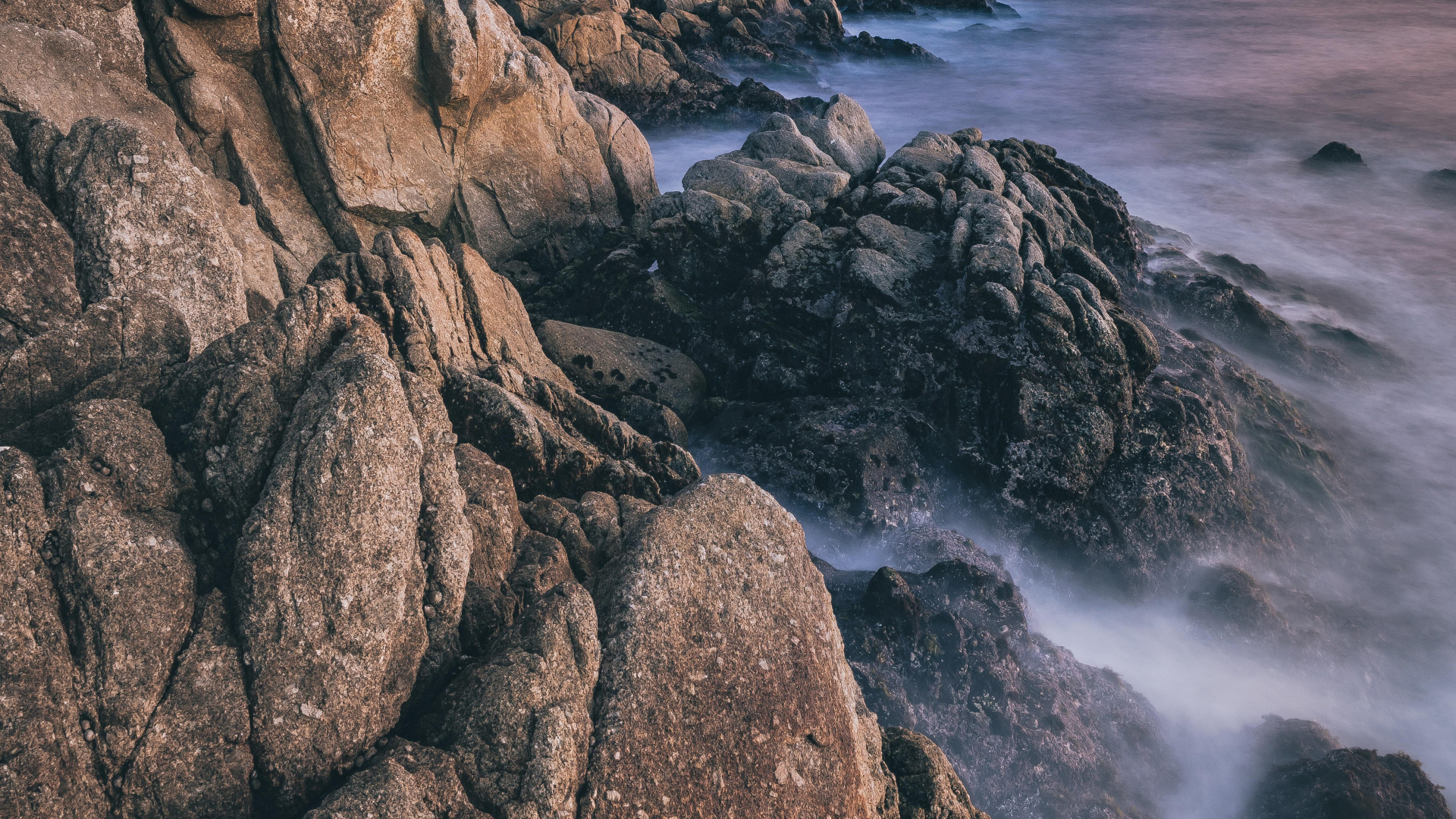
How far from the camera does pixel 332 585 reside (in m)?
7.21

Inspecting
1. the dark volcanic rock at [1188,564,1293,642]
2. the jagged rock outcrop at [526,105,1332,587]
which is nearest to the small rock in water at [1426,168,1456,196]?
the jagged rock outcrop at [526,105,1332,587]

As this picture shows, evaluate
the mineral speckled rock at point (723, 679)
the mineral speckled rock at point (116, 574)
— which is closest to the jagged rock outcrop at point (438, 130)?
the mineral speckled rock at point (116, 574)

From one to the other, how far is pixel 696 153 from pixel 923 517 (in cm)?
2313

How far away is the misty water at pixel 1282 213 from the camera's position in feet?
A: 54.9

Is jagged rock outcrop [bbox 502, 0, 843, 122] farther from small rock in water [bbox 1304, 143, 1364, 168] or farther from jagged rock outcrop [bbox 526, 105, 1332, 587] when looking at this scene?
small rock in water [bbox 1304, 143, 1364, 168]

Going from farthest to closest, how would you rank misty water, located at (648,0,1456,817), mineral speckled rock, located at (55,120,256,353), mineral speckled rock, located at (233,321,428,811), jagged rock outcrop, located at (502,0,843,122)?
jagged rock outcrop, located at (502,0,843,122) → misty water, located at (648,0,1456,817) → mineral speckled rock, located at (55,120,256,353) → mineral speckled rock, located at (233,321,428,811)

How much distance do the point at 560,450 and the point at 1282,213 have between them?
42.0 metres

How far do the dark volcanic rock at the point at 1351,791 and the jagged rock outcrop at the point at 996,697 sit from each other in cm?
171

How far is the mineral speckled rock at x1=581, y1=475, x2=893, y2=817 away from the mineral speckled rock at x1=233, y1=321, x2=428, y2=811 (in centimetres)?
211

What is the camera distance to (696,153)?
35531 millimetres

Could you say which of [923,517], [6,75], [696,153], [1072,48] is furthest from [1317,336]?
[1072,48]

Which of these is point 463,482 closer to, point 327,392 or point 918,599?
point 327,392

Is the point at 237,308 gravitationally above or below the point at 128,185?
below

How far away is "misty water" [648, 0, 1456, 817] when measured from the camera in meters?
16.7
